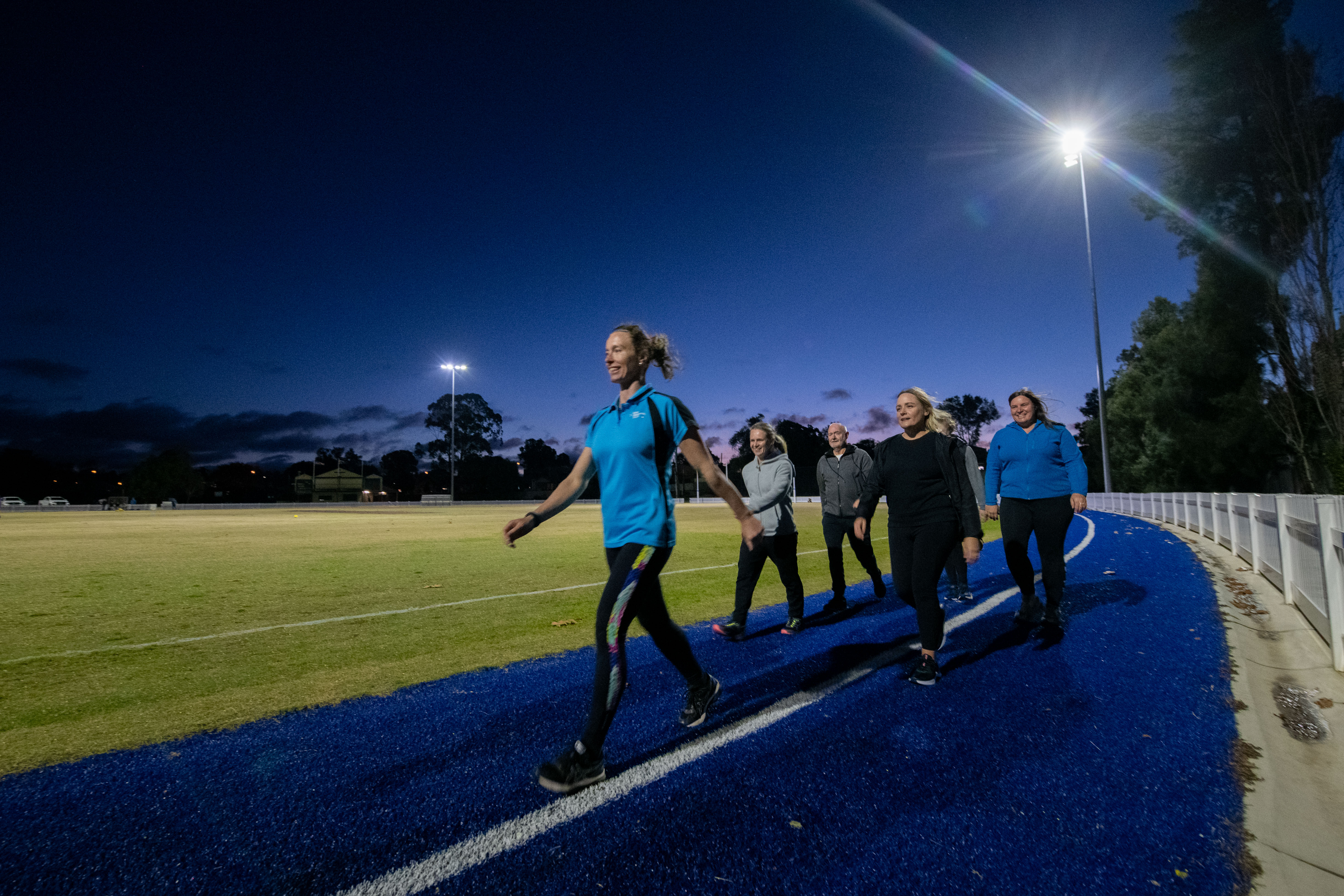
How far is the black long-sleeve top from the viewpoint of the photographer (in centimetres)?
457

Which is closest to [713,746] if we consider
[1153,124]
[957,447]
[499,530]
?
[957,447]

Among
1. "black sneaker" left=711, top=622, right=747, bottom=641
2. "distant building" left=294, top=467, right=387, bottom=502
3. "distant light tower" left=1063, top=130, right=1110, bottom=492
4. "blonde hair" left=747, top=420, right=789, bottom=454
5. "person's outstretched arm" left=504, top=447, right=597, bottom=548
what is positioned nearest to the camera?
"person's outstretched arm" left=504, top=447, right=597, bottom=548

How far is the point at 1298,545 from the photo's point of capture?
6297mm

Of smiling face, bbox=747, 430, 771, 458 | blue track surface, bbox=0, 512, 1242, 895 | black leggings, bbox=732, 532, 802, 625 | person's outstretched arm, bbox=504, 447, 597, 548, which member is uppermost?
smiling face, bbox=747, 430, 771, 458

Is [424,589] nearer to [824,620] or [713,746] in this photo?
[824,620]

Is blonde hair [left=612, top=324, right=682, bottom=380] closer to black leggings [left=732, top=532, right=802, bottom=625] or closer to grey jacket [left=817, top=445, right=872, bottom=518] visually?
black leggings [left=732, top=532, right=802, bottom=625]

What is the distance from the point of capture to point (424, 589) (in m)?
9.68

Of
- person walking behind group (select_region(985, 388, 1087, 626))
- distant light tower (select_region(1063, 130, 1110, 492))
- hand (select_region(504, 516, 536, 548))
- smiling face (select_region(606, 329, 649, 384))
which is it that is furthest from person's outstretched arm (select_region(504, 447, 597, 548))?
distant light tower (select_region(1063, 130, 1110, 492))

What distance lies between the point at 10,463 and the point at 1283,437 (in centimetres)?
15906

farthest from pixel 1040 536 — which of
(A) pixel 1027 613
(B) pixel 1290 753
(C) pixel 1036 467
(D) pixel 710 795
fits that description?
(D) pixel 710 795

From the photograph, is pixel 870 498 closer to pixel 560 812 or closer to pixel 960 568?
pixel 960 568

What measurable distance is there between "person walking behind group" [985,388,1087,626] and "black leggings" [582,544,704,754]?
3710mm

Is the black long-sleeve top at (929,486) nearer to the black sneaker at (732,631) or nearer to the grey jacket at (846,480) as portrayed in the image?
Answer: the black sneaker at (732,631)

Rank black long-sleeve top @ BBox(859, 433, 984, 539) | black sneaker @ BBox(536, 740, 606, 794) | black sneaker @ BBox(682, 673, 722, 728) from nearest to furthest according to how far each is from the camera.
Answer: black sneaker @ BBox(536, 740, 606, 794) < black sneaker @ BBox(682, 673, 722, 728) < black long-sleeve top @ BBox(859, 433, 984, 539)
